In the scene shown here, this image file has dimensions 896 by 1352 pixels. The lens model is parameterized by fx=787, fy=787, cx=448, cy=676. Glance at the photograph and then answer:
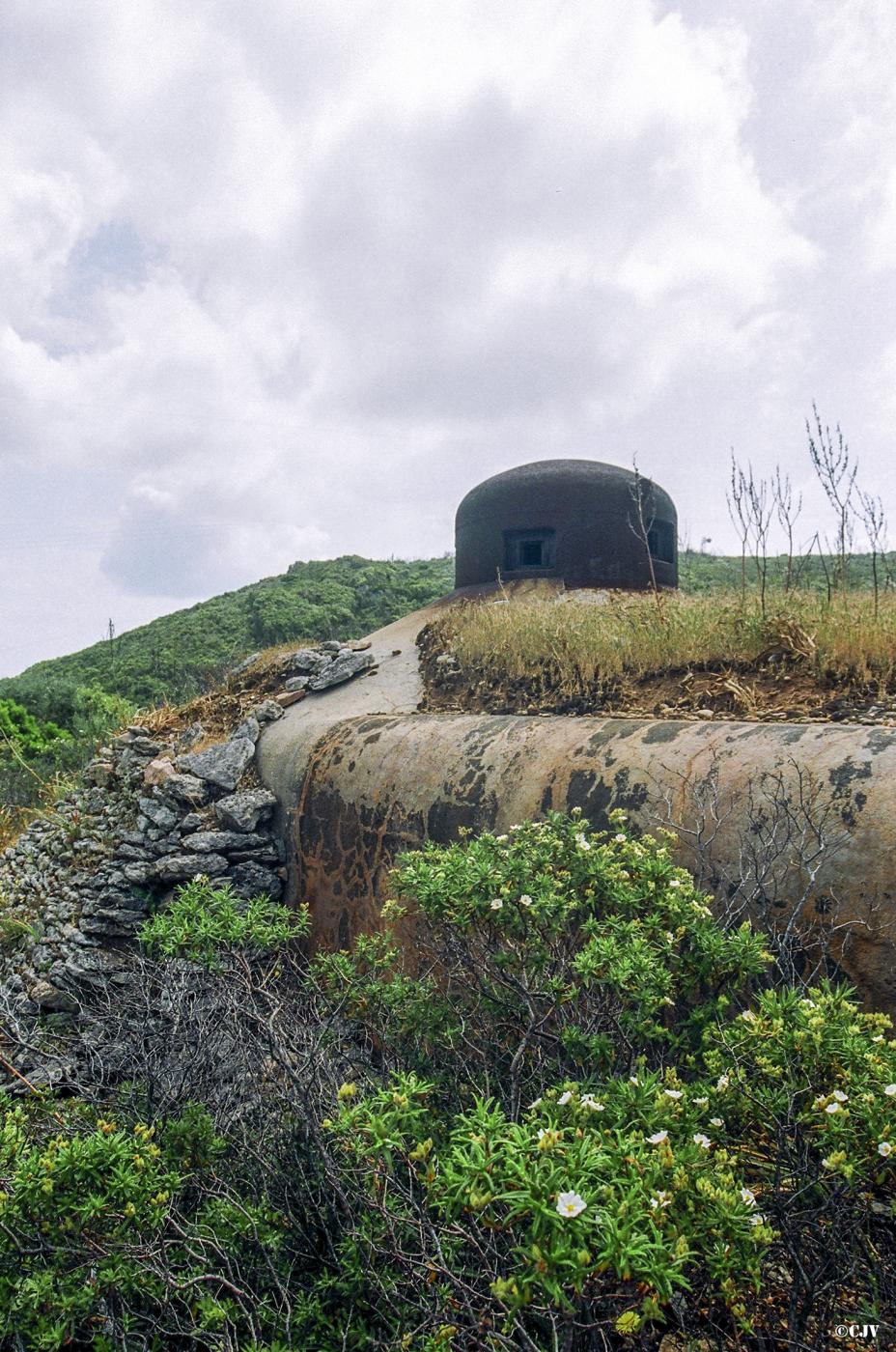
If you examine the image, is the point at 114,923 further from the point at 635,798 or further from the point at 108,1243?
the point at 635,798

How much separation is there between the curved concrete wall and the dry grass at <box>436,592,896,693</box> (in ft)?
3.76

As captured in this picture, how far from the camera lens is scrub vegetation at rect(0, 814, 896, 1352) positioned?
1.44 meters

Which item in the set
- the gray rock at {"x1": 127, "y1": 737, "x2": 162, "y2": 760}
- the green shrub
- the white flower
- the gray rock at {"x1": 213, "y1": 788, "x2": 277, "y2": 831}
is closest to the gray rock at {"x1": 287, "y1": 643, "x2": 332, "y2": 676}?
the gray rock at {"x1": 127, "y1": 737, "x2": 162, "y2": 760}

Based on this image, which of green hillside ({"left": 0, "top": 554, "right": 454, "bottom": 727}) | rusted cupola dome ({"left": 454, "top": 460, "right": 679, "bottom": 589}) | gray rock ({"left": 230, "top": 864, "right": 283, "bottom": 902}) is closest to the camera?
gray rock ({"left": 230, "top": 864, "right": 283, "bottom": 902})

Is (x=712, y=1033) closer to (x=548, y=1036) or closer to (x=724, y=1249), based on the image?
(x=548, y=1036)

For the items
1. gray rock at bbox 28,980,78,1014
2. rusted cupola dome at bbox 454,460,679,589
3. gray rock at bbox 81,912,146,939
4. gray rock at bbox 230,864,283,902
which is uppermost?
rusted cupola dome at bbox 454,460,679,589

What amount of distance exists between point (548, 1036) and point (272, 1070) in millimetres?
1045

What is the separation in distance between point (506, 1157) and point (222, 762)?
5238mm

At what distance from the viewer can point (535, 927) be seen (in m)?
2.56

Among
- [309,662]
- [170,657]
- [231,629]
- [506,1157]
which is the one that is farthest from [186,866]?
[231,629]

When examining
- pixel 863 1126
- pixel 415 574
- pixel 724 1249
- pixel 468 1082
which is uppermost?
pixel 415 574

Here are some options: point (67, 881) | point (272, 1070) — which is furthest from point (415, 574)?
point (272, 1070)

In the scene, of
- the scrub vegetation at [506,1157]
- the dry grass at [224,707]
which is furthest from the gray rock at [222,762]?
the scrub vegetation at [506,1157]

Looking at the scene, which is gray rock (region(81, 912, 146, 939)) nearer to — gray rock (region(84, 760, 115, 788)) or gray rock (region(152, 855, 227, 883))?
gray rock (region(152, 855, 227, 883))
